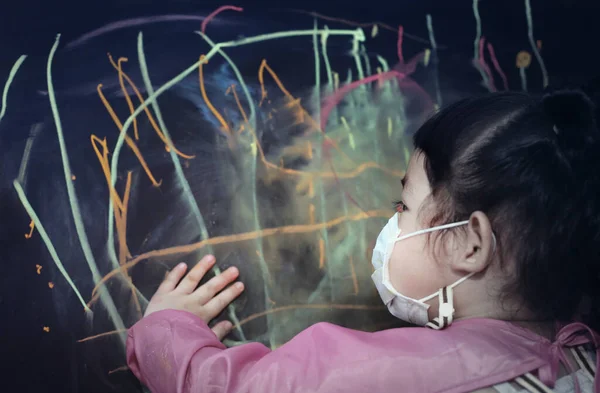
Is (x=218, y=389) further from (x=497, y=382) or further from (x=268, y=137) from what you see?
(x=268, y=137)

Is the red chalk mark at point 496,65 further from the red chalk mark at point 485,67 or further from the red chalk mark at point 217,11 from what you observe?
the red chalk mark at point 217,11

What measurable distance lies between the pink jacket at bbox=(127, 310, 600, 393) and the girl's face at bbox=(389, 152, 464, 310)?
0.22 ft

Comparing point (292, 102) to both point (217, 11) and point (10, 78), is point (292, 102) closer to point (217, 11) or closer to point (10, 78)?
point (217, 11)

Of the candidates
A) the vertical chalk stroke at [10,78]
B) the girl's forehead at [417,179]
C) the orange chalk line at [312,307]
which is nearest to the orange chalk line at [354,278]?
the orange chalk line at [312,307]

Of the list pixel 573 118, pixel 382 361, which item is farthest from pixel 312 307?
pixel 573 118

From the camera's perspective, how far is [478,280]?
0.70 m

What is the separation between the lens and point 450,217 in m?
0.70

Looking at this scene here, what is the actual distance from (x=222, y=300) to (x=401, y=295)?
0.97 ft

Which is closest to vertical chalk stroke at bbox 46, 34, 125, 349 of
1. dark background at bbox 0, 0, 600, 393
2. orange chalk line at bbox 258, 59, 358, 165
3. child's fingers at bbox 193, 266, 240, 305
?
dark background at bbox 0, 0, 600, 393

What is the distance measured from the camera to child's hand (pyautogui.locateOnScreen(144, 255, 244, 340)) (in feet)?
2.76

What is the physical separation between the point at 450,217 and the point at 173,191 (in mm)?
444

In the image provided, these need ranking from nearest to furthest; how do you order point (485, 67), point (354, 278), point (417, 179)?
point (417, 179), point (354, 278), point (485, 67)

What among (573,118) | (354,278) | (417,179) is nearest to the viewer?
(573,118)

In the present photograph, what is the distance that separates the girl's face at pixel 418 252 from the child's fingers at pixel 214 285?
273 millimetres
